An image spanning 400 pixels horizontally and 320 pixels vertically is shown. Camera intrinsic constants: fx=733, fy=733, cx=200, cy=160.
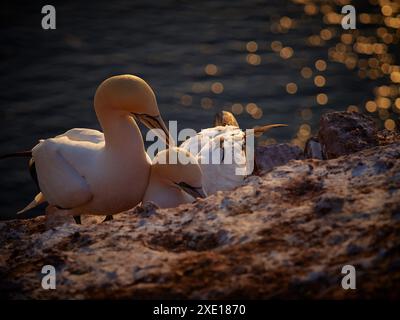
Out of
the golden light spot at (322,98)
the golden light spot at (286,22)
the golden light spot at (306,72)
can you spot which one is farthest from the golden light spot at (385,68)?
the golden light spot at (286,22)

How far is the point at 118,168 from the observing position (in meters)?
4.45

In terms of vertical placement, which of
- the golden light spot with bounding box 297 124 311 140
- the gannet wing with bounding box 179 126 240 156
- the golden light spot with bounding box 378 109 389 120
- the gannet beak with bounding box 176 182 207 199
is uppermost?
the golden light spot with bounding box 378 109 389 120

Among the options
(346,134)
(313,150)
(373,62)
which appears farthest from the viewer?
(373,62)

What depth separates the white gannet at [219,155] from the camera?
485 centimetres

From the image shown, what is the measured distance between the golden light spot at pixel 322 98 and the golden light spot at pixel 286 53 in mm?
1289

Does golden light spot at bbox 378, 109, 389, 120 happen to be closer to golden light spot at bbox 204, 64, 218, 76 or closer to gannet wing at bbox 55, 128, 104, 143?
golden light spot at bbox 204, 64, 218, 76

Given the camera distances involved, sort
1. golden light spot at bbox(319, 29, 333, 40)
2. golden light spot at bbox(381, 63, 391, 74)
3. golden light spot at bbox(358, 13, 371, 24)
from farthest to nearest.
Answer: golden light spot at bbox(358, 13, 371, 24) < golden light spot at bbox(319, 29, 333, 40) < golden light spot at bbox(381, 63, 391, 74)

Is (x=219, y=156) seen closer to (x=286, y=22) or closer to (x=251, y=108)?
(x=251, y=108)

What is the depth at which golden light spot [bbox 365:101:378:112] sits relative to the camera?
9327 mm

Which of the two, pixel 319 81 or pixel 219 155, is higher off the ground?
pixel 319 81

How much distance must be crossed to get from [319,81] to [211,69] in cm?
157

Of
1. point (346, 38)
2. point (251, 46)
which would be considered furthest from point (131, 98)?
point (346, 38)

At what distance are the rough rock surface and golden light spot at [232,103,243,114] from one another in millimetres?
6107

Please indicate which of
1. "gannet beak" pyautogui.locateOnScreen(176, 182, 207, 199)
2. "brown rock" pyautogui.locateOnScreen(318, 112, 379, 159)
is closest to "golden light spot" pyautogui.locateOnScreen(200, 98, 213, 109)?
"brown rock" pyautogui.locateOnScreen(318, 112, 379, 159)
